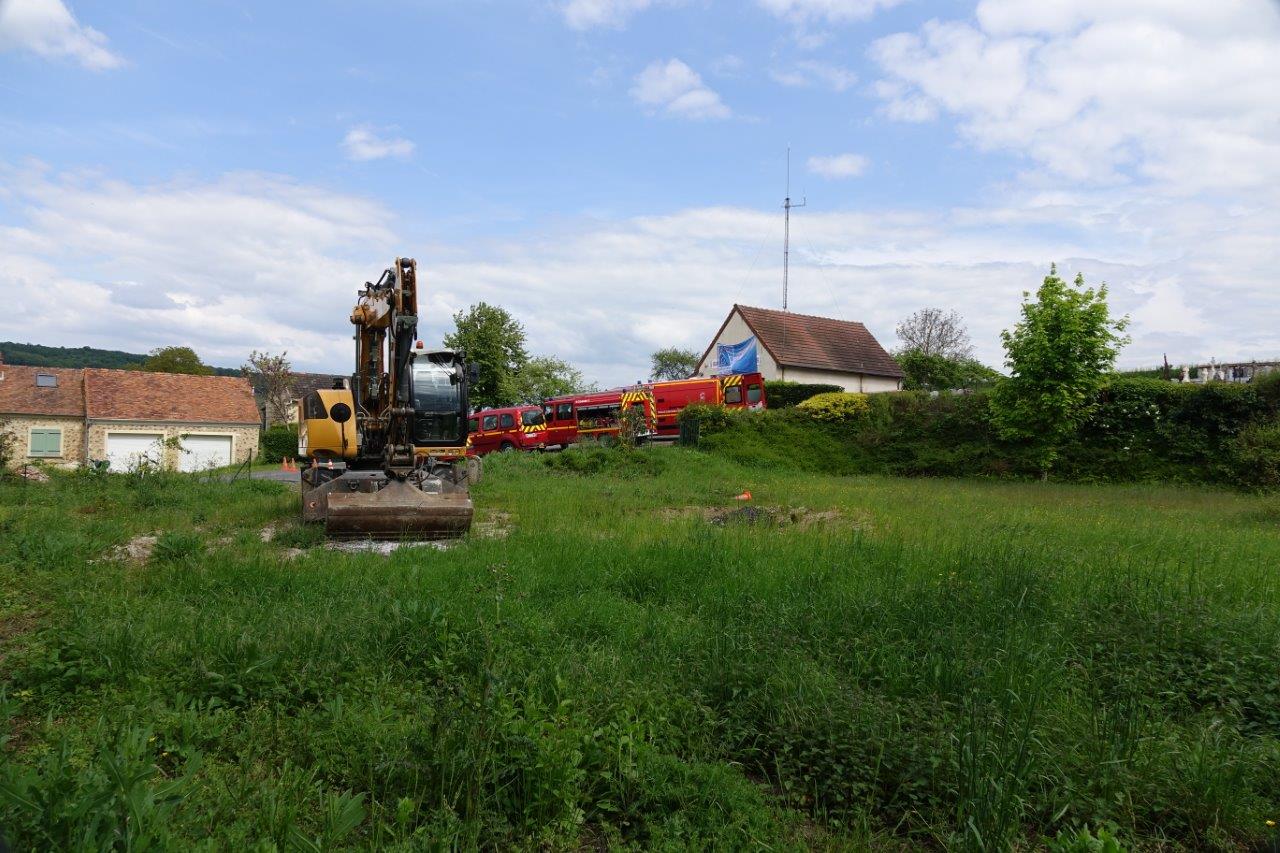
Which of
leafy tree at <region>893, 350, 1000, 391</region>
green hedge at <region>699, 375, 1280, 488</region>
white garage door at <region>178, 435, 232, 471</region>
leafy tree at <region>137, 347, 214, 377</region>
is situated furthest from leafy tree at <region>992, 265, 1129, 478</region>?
leafy tree at <region>137, 347, 214, 377</region>

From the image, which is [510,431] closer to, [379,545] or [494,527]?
[494,527]

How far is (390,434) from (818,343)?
113 feet

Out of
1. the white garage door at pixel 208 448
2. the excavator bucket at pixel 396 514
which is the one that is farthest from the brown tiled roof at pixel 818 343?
the excavator bucket at pixel 396 514

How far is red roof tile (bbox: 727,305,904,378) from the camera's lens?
137 feet

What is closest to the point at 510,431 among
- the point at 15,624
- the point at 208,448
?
the point at 208,448

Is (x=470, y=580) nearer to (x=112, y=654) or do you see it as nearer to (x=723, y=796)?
(x=112, y=654)

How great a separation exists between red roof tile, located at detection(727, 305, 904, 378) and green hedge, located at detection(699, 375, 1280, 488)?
47.8 feet

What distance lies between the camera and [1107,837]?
3.25m

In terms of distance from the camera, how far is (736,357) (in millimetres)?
43125

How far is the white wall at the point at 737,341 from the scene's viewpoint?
4106 centimetres

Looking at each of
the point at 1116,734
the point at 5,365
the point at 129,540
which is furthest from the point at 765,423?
the point at 5,365

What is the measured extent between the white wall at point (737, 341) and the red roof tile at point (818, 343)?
44 centimetres

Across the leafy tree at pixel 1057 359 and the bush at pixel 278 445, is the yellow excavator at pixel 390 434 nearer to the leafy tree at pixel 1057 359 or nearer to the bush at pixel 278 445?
the leafy tree at pixel 1057 359

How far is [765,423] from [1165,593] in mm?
20023
